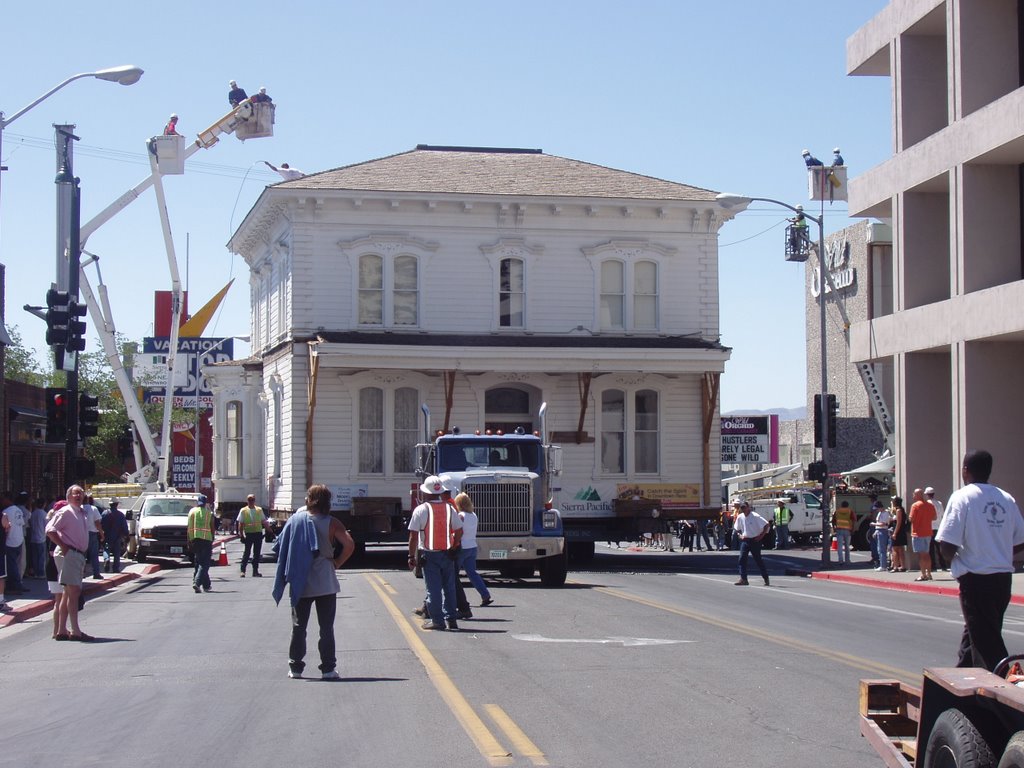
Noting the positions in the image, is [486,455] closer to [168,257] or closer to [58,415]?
[58,415]

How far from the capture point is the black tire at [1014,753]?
5.57 m

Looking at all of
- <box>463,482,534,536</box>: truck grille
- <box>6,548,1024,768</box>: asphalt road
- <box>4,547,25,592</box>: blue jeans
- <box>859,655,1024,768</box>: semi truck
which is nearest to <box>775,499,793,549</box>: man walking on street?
<box>463,482,534,536</box>: truck grille

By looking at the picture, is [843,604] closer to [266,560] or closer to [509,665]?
[509,665]

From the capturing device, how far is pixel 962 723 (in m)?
6.28

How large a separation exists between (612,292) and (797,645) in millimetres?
24494

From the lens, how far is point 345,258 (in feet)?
122

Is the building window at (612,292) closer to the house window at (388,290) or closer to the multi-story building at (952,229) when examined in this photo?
the house window at (388,290)

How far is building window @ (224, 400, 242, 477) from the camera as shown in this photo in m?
43.5

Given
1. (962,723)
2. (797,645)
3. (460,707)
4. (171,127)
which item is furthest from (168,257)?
(962,723)

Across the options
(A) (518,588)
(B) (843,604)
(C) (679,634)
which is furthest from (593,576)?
(C) (679,634)

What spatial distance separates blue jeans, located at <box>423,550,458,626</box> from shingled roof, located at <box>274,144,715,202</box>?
21810mm

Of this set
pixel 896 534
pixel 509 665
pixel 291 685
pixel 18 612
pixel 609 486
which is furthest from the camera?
pixel 609 486

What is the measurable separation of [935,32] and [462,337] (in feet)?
48.5

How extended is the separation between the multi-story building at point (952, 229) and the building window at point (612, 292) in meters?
7.36
